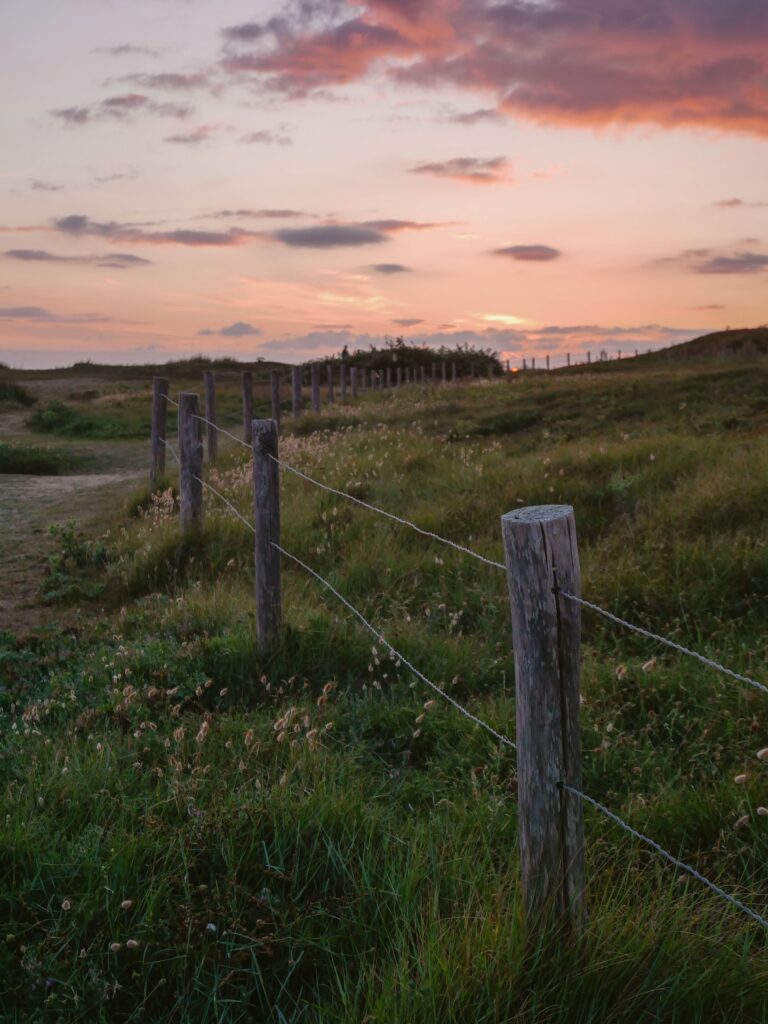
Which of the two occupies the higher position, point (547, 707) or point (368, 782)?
point (547, 707)

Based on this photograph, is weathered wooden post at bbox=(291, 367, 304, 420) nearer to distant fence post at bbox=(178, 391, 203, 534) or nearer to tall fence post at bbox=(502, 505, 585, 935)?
distant fence post at bbox=(178, 391, 203, 534)

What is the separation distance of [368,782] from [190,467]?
19.1 ft

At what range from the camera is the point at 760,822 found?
3615 millimetres

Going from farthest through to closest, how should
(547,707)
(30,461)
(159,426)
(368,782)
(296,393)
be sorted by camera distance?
(296,393), (30,461), (159,426), (368,782), (547,707)

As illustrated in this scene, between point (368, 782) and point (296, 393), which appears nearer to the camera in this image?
point (368, 782)

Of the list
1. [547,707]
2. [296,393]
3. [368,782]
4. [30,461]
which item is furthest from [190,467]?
[296,393]

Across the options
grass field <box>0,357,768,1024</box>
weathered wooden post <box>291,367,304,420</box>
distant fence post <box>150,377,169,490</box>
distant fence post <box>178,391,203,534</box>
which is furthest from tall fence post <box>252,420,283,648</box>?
weathered wooden post <box>291,367,304,420</box>

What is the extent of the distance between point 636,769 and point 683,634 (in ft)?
6.96

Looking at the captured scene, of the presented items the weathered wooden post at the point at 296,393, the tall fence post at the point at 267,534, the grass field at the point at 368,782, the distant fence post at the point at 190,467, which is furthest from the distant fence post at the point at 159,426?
the weathered wooden post at the point at 296,393

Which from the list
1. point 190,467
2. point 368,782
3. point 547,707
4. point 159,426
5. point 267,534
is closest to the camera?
point 547,707

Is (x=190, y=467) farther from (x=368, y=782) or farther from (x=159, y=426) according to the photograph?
(x=368, y=782)

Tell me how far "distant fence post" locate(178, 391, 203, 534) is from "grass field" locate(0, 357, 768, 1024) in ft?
0.70

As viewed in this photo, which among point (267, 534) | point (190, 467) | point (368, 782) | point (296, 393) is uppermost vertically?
point (296, 393)

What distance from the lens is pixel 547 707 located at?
257 centimetres
